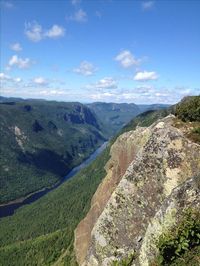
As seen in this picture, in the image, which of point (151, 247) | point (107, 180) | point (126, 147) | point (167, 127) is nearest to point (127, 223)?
point (151, 247)

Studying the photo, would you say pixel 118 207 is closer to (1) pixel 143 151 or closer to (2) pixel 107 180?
(1) pixel 143 151

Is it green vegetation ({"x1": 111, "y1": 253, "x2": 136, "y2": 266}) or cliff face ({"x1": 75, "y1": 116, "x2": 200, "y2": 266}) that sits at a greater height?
cliff face ({"x1": 75, "y1": 116, "x2": 200, "y2": 266})

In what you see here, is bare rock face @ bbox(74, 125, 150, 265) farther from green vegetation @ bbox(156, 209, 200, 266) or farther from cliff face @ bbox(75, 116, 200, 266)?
green vegetation @ bbox(156, 209, 200, 266)

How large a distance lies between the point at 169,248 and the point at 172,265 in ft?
3.92

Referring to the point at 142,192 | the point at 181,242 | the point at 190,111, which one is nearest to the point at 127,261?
the point at 181,242

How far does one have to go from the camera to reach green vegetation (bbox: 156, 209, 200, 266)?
90.4 ft

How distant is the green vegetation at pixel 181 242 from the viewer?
27.6 metres

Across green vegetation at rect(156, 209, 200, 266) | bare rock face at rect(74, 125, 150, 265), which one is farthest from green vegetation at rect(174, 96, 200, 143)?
green vegetation at rect(156, 209, 200, 266)

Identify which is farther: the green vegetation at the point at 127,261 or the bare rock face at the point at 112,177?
the bare rock face at the point at 112,177

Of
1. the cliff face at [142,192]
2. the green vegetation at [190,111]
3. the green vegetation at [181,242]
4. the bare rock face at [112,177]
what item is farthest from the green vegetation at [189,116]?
the green vegetation at [181,242]

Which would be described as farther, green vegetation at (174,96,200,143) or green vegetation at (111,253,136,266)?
green vegetation at (174,96,200,143)

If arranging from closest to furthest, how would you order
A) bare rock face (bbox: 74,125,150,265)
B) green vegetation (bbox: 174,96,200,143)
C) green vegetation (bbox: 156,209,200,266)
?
green vegetation (bbox: 156,209,200,266), green vegetation (bbox: 174,96,200,143), bare rock face (bbox: 74,125,150,265)

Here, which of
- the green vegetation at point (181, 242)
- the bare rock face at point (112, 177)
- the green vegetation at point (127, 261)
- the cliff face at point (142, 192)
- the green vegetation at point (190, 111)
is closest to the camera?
the green vegetation at point (181, 242)

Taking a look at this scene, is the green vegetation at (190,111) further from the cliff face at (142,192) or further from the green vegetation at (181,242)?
the green vegetation at (181,242)
